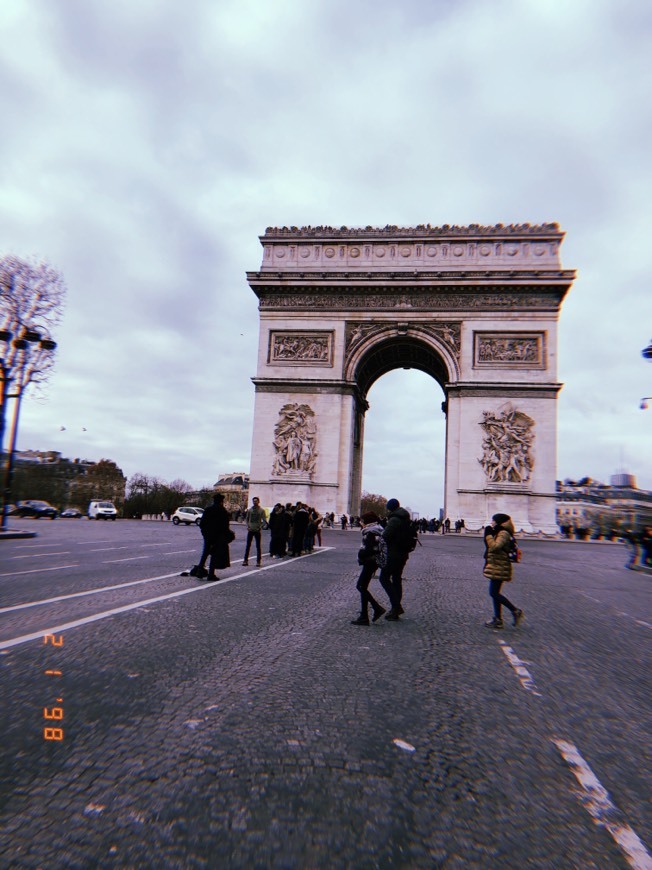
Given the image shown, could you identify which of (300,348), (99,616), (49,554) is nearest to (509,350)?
(300,348)

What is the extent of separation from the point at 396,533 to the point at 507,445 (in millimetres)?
29156

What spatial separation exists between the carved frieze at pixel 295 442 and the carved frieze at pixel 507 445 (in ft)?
33.6

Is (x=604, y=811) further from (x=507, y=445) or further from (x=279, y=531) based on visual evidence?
(x=507, y=445)

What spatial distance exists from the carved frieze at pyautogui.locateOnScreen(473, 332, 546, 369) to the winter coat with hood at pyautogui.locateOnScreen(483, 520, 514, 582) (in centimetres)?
3050

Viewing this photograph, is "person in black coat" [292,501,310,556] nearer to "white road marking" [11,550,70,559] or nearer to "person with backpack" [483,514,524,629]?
"white road marking" [11,550,70,559]

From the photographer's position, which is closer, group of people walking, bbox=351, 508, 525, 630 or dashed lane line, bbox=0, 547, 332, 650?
dashed lane line, bbox=0, 547, 332, 650

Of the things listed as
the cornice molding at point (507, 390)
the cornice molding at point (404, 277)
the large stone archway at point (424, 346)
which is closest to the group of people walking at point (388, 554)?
the large stone archway at point (424, 346)

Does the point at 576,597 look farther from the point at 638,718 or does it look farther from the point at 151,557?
the point at 151,557

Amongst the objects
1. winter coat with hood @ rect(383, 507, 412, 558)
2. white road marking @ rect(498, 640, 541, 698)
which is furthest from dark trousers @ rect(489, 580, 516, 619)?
winter coat with hood @ rect(383, 507, 412, 558)

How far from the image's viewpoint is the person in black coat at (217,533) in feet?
34.2

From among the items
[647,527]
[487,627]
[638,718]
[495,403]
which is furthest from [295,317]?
[638,718]

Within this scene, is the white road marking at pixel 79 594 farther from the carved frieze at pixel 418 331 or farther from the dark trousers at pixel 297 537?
the carved frieze at pixel 418 331

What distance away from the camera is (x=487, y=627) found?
744cm

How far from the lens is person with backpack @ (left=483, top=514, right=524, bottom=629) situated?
7.57 meters
